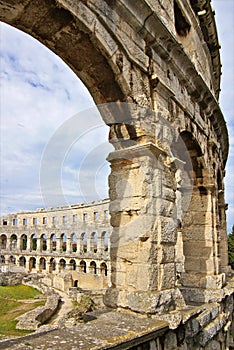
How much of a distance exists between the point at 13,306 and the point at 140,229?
17831 millimetres

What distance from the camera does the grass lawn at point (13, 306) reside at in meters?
13.6

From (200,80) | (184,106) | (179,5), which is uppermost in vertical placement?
(179,5)

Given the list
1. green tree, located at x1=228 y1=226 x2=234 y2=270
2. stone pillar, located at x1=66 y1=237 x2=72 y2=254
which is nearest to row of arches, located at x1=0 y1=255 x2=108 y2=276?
stone pillar, located at x1=66 y1=237 x2=72 y2=254

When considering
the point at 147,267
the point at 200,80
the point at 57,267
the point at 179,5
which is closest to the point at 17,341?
the point at 147,267

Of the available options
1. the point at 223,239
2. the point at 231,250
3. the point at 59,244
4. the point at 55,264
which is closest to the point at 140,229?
the point at 223,239

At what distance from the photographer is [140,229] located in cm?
399

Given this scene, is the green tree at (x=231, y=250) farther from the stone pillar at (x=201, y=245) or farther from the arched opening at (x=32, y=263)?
the arched opening at (x=32, y=263)

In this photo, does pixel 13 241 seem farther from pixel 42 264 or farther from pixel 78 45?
pixel 78 45

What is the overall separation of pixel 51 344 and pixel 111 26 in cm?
342

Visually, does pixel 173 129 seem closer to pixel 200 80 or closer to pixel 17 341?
pixel 200 80

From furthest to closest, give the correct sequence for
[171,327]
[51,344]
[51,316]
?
[51,316] < [171,327] < [51,344]

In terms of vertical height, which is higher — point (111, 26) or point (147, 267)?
point (111, 26)

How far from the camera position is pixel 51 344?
108 inches

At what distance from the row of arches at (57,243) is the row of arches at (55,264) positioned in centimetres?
121
